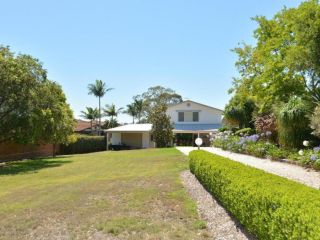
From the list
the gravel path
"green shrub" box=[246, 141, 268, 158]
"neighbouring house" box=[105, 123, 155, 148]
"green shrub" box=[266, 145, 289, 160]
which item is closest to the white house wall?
"neighbouring house" box=[105, 123, 155, 148]

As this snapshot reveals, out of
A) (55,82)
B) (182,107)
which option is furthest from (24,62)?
(182,107)

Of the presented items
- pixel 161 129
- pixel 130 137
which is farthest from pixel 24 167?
pixel 130 137

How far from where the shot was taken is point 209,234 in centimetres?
701

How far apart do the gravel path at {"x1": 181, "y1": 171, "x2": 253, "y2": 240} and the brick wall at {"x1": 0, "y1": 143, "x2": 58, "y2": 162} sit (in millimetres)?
24806

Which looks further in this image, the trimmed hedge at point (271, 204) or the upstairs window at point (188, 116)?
the upstairs window at point (188, 116)

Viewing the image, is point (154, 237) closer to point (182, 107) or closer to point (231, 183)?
point (231, 183)

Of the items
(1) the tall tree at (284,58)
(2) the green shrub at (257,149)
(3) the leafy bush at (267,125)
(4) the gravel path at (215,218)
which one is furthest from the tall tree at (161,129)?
(4) the gravel path at (215,218)

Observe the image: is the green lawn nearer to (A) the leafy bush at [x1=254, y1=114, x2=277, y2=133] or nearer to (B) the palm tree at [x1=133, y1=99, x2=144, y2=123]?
(A) the leafy bush at [x1=254, y1=114, x2=277, y2=133]

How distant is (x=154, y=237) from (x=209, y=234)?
3.34 ft

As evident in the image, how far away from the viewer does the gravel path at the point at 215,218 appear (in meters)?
6.90

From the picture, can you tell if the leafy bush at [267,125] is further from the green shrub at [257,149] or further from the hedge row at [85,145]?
the hedge row at [85,145]

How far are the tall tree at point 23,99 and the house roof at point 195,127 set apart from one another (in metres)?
22.1

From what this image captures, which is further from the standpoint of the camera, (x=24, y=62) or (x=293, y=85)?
(x=24, y=62)

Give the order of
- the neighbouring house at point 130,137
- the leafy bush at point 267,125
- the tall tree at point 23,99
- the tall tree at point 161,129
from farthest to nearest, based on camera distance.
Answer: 1. the neighbouring house at point 130,137
2. the tall tree at point 161,129
3. the tall tree at point 23,99
4. the leafy bush at point 267,125
